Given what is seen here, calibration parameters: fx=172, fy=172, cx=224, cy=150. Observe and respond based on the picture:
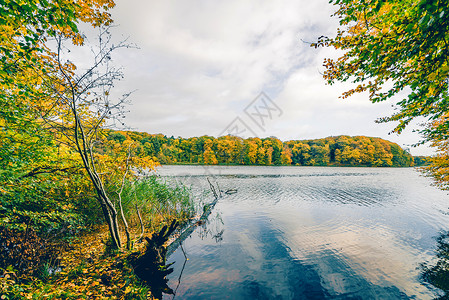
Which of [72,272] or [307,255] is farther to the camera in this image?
[307,255]

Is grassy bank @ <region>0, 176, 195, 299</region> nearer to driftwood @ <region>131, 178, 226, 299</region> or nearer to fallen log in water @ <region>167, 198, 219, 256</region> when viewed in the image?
driftwood @ <region>131, 178, 226, 299</region>

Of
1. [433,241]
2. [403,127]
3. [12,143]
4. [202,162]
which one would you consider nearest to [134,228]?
[12,143]

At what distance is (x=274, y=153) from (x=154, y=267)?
78.0 meters

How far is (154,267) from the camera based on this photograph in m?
5.52

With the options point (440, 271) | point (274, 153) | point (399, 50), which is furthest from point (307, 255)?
point (274, 153)

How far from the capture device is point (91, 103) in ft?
15.5

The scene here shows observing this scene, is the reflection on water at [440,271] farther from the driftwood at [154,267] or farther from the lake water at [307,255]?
the driftwood at [154,267]

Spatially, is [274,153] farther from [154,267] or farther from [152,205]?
[154,267]

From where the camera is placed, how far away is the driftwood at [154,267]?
5.09 meters

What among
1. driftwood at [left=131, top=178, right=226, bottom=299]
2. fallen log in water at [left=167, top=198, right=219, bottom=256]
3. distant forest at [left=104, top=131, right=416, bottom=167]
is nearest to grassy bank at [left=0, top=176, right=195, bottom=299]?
driftwood at [left=131, top=178, right=226, bottom=299]

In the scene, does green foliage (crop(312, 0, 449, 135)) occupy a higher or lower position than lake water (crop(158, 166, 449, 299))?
higher

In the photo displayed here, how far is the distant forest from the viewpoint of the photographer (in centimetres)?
7269

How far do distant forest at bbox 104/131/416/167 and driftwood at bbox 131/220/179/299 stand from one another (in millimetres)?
63488

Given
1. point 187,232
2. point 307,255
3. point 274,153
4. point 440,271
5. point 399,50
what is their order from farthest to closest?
point 274,153, point 187,232, point 307,255, point 440,271, point 399,50
